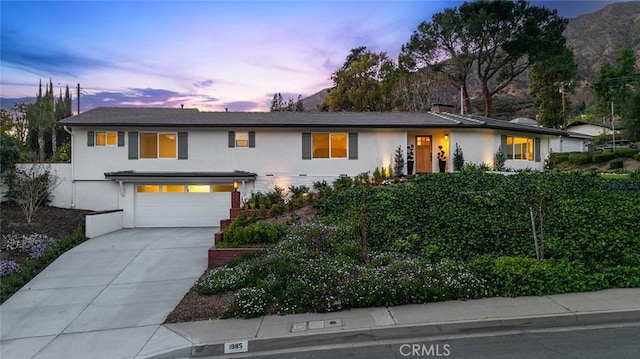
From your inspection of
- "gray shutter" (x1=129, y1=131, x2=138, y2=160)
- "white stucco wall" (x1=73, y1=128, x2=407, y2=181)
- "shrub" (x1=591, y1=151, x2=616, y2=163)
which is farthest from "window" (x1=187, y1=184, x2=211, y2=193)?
"shrub" (x1=591, y1=151, x2=616, y2=163)

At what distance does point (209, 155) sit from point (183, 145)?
1.17 meters

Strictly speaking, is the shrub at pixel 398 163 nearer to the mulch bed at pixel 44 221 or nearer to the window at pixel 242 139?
the window at pixel 242 139

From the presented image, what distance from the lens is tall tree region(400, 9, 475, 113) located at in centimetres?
3166

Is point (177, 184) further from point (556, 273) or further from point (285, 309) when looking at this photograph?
point (556, 273)

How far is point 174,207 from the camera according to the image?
14.9 meters

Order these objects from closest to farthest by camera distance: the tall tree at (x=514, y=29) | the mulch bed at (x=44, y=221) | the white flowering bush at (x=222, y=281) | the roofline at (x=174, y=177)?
the white flowering bush at (x=222, y=281), the mulch bed at (x=44, y=221), the roofline at (x=174, y=177), the tall tree at (x=514, y=29)

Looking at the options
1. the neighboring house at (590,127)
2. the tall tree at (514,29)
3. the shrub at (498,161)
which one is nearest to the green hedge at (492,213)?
the shrub at (498,161)

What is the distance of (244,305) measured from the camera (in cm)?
598

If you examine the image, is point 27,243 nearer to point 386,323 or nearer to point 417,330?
point 386,323

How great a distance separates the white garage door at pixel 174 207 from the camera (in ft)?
48.9

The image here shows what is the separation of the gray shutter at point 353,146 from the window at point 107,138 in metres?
9.83

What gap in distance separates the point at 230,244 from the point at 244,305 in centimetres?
314

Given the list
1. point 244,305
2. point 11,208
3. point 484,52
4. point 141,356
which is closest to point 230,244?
point 244,305

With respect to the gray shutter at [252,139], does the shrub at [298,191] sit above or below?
below
